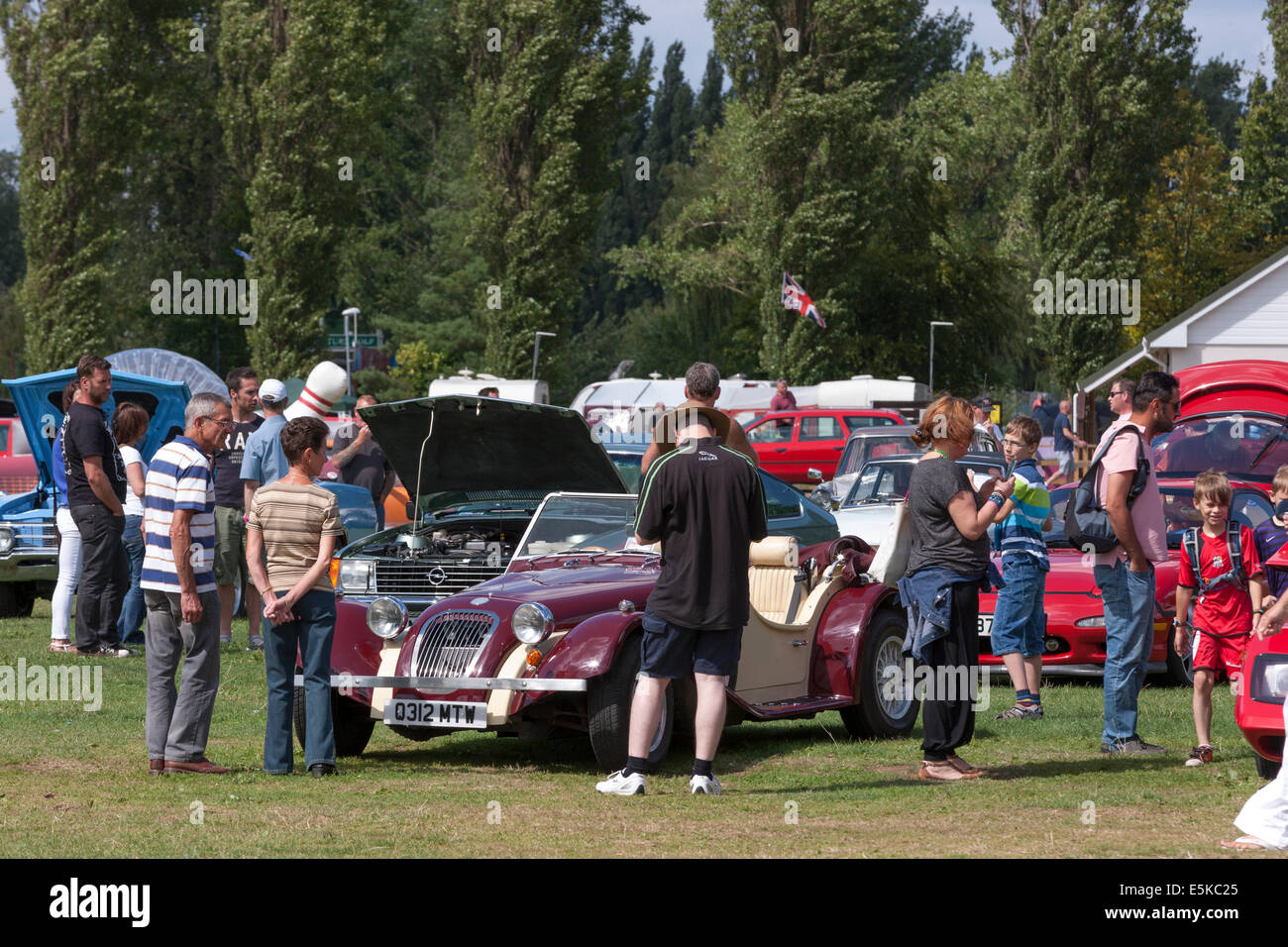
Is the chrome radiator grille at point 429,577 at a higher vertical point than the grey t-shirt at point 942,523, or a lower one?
lower

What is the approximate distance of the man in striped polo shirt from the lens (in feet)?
28.2

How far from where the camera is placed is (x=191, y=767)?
8.57m

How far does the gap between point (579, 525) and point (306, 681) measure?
2.66 meters

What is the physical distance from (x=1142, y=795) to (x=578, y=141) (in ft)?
143

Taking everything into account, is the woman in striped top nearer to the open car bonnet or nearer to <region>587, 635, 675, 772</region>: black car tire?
<region>587, 635, 675, 772</region>: black car tire

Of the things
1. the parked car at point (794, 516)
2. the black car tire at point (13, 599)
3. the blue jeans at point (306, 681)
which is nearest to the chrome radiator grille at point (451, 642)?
the blue jeans at point (306, 681)

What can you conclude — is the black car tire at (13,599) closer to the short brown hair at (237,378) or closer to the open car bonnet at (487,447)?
the short brown hair at (237,378)

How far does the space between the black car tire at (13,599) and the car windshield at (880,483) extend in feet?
27.7

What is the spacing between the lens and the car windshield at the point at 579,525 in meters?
10.6

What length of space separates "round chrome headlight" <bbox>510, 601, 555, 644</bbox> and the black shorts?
2.55 ft

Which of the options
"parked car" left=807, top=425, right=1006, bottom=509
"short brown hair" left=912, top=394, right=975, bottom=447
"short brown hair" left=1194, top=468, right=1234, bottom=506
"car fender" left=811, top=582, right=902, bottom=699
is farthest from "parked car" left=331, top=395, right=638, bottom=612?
"parked car" left=807, top=425, right=1006, bottom=509

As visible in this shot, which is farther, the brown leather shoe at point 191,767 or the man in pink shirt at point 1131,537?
the man in pink shirt at point 1131,537

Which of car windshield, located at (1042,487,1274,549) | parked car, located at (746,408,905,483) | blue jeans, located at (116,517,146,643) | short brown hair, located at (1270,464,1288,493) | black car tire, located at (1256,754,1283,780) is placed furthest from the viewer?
parked car, located at (746,408,905,483)

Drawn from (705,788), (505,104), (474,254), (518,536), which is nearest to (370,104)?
(505,104)
